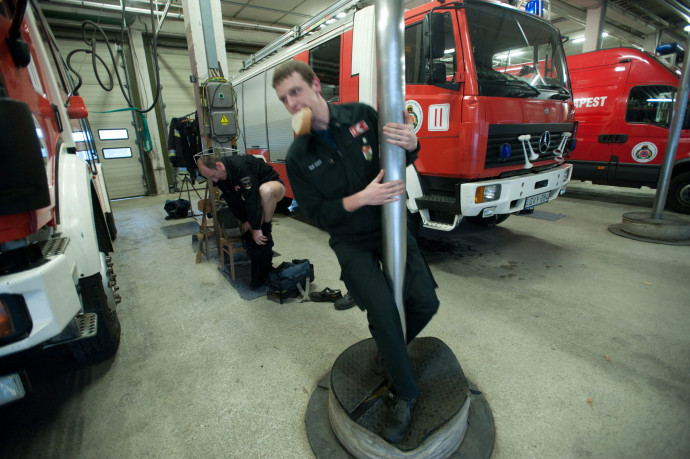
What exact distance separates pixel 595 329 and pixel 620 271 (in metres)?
1.34

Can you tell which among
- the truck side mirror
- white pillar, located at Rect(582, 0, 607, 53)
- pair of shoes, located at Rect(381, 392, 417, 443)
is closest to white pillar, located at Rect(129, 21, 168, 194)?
the truck side mirror

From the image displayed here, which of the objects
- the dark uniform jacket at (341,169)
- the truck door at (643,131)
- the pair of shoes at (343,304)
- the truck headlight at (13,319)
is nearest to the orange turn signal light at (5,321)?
the truck headlight at (13,319)

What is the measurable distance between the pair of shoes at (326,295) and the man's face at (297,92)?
192 cm

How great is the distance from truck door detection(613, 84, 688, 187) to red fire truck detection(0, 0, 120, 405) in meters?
7.67

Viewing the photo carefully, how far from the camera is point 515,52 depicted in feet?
12.2

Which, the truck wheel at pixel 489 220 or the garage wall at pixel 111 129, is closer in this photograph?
the truck wheel at pixel 489 220

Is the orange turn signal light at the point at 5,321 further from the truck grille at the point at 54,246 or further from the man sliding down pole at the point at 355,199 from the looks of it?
the man sliding down pole at the point at 355,199

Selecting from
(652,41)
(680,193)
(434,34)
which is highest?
(652,41)

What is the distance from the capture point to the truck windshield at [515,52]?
2.93 meters

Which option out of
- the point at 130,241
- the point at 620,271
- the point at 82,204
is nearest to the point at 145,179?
the point at 130,241

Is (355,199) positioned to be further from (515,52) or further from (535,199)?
(515,52)

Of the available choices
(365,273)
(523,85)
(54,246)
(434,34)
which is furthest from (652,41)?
(54,246)

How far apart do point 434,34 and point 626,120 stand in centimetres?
517

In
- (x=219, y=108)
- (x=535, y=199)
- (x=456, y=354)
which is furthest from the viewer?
(x=219, y=108)
